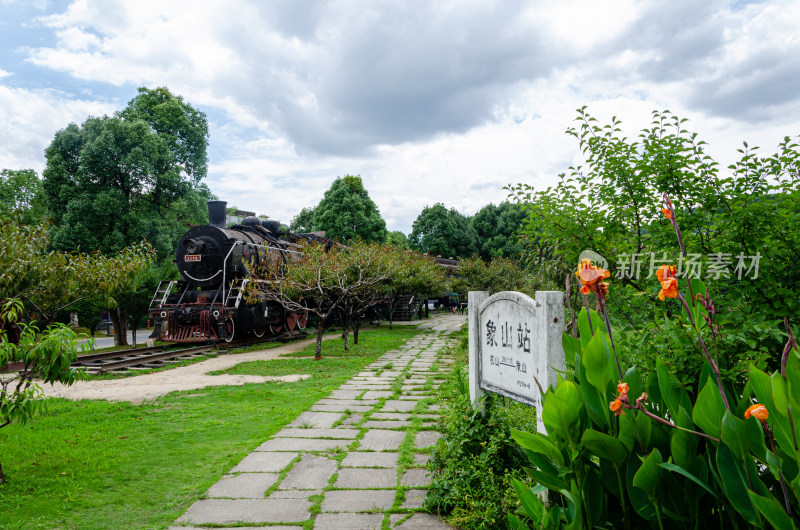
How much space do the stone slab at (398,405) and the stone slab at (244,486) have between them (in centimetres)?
260

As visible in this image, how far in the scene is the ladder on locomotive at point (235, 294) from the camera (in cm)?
1358

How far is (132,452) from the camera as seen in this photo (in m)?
5.09

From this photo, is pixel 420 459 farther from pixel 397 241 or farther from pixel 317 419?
pixel 397 241

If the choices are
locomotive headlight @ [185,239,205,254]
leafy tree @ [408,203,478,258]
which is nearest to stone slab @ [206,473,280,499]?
locomotive headlight @ [185,239,205,254]

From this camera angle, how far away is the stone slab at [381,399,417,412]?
→ 22.2 ft

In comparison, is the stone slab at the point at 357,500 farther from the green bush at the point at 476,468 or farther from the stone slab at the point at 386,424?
the stone slab at the point at 386,424

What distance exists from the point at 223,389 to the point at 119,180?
49.8 ft

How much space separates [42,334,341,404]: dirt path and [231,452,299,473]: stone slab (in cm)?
366

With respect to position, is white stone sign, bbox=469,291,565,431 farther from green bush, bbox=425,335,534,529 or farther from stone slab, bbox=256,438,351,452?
stone slab, bbox=256,438,351,452

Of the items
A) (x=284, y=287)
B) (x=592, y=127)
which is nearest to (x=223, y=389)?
(x=284, y=287)

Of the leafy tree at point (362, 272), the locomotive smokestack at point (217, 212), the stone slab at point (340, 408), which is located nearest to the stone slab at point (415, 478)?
the stone slab at point (340, 408)

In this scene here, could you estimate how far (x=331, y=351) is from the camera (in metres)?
13.4

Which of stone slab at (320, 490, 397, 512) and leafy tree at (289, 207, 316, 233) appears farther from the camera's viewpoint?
leafy tree at (289, 207, 316, 233)

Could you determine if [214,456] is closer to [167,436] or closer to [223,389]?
[167,436]
